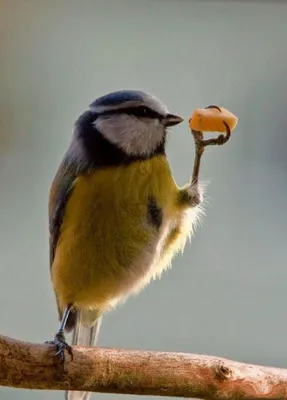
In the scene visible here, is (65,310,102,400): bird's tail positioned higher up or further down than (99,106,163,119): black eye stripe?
further down

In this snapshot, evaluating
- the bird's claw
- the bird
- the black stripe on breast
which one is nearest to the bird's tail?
the bird

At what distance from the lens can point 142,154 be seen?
0.98 meters

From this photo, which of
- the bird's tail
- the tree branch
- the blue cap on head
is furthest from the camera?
the bird's tail

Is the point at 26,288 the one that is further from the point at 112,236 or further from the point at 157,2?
the point at 157,2

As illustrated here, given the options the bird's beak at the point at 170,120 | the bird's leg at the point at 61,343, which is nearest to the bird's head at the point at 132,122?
the bird's beak at the point at 170,120

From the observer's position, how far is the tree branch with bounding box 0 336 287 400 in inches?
32.1

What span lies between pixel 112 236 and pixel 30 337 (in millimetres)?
330

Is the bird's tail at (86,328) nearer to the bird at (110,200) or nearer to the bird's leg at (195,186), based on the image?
the bird at (110,200)

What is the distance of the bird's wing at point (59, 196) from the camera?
988 mm

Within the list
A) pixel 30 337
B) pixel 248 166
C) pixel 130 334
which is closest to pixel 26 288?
pixel 30 337

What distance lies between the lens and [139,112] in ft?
3.18

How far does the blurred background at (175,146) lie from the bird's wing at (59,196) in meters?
0.14

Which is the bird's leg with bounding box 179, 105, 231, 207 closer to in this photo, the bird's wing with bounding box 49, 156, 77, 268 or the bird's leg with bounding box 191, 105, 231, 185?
the bird's leg with bounding box 191, 105, 231, 185

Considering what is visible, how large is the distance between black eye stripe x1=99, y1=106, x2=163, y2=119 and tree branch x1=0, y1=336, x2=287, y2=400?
344 mm
